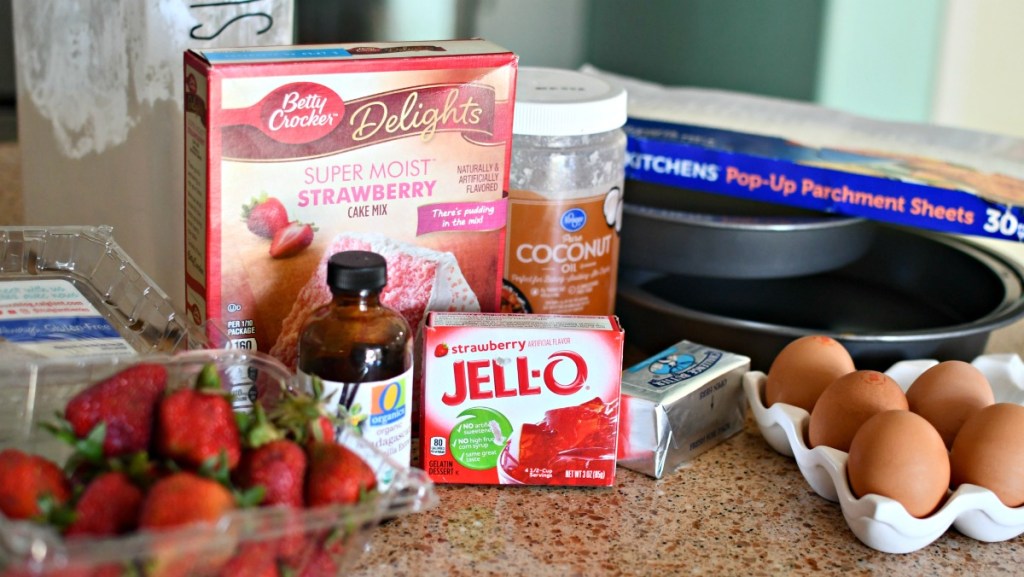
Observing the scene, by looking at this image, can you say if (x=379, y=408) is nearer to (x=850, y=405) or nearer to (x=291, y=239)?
(x=291, y=239)

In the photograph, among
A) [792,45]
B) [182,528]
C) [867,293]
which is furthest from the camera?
[792,45]

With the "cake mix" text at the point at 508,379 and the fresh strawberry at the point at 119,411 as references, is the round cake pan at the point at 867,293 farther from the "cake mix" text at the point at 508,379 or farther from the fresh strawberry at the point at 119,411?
the fresh strawberry at the point at 119,411

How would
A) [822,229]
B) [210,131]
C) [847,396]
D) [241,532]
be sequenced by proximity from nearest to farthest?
[241,532], [210,131], [847,396], [822,229]

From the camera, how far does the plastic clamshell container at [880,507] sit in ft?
2.56

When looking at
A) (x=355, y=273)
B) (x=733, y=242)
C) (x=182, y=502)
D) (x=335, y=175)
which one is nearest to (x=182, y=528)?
(x=182, y=502)

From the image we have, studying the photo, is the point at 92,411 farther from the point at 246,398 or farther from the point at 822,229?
the point at 822,229

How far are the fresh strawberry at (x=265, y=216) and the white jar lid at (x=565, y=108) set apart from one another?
→ 210mm

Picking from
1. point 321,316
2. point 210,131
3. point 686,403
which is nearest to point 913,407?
point 686,403

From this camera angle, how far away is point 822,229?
116cm

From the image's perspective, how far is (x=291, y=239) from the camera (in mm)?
823

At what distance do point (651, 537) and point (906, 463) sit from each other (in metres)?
0.19

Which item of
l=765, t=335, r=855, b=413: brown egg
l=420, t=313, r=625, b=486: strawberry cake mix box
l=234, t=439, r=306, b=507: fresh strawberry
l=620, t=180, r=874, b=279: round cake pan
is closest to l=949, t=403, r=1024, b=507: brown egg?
l=765, t=335, r=855, b=413: brown egg

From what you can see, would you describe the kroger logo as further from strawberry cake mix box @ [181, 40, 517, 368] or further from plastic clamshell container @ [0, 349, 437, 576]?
plastic clamshell container @ [0, 349, 437, 576]

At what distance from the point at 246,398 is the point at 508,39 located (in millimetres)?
1028
